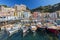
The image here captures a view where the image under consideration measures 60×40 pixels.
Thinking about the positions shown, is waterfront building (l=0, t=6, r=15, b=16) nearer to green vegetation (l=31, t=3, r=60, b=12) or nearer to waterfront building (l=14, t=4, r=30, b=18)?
waterfront building (l=14, t=4, r=30, b=18)

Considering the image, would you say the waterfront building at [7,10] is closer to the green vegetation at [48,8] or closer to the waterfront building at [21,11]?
the waterfront building at [21,11]

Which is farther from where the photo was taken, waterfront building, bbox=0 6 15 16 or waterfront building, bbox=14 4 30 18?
waterfront building, bbox=0 6 15 16

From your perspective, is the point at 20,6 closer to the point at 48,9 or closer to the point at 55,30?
the point at 48,9

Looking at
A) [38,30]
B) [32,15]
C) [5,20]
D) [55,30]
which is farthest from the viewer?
[32,15]

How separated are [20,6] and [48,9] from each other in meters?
1.99

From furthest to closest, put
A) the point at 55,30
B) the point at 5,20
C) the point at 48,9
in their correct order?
the point at 48,9, the point at 5,20, the point at 55,30

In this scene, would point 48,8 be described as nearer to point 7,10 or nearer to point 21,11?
point 21,11

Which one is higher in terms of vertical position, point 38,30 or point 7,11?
point 7,11

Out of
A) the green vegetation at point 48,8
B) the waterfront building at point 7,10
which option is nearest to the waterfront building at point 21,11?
the waterfront building at point 7,10

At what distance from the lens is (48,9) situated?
442 inches

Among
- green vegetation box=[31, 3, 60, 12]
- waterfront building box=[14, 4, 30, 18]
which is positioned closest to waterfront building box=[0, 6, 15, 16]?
waterfront building box=[14, 4, 30, 18]

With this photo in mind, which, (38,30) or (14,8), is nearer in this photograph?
(38,30)

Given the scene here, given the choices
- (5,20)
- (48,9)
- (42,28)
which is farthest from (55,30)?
(48,9)

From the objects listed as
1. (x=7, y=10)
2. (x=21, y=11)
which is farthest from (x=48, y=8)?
(x=7, y=10)
